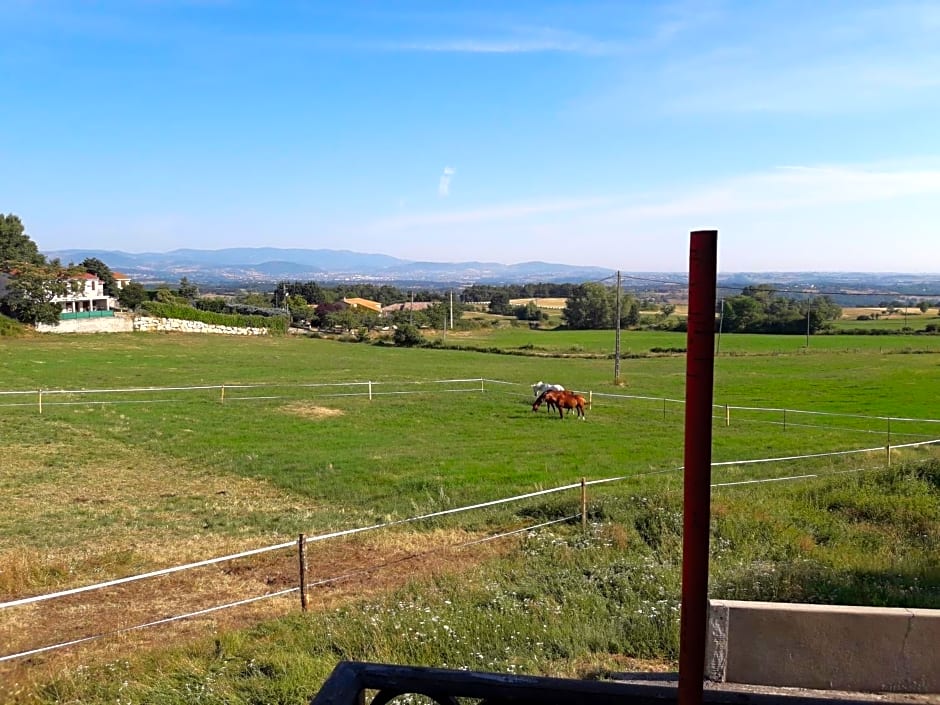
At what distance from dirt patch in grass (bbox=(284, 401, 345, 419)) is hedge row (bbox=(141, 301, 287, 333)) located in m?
57.9

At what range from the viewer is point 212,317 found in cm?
8969

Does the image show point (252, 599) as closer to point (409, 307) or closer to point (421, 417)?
point (421, 417)

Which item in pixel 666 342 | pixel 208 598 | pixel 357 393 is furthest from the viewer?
pixel 666 342

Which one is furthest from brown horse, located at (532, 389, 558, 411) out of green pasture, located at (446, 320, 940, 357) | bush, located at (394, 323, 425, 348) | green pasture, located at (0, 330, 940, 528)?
bush, located at (394, 323, 425, 348)

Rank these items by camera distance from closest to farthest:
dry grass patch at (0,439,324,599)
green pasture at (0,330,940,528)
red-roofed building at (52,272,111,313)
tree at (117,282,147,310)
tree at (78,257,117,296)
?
dry grass patch at (0,439,324,599)
green pasture at (0,330,940,528)
red-roofed building at (52,272,111,313)
tree at (117,282,147,310)
tree at (78,257,117,296)

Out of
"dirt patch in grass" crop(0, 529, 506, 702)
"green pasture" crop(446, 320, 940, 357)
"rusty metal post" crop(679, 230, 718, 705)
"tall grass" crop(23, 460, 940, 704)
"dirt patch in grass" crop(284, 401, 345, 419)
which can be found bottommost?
"dirt patch in grass" crop(284, 401, 345, 419)

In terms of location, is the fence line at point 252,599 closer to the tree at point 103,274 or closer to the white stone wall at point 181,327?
the white stone wall at point 181,327

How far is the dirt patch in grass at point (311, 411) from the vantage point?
30938mm

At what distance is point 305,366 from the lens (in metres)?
53.7

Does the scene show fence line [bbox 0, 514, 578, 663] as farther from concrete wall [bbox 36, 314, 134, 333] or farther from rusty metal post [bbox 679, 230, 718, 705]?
concrete wall [bbox 36, 314, 134, 333]

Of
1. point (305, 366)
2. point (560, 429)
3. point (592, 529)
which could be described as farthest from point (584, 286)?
point (592, 529)

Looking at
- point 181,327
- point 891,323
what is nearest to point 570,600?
point 181,327

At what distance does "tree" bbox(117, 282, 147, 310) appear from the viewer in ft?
307

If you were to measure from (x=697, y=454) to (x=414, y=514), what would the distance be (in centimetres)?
1294
